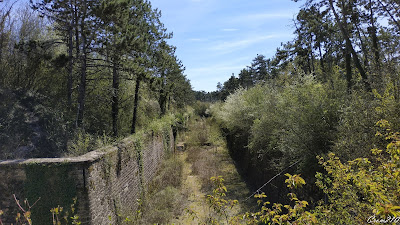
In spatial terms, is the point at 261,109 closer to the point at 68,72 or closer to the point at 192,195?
the point at 192,195

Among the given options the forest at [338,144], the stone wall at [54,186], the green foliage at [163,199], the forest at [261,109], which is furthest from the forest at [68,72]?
the forest at [338,144]

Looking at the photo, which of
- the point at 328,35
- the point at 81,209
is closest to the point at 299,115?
the point at 81,209

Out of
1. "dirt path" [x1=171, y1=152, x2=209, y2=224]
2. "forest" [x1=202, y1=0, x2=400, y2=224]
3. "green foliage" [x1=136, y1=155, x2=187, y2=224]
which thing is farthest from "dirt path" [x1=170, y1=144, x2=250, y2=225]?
"forest" [x1=202, y1=0, x2=400, y2=224]

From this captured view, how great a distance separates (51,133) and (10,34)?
6709 mm

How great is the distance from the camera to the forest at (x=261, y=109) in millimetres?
2914

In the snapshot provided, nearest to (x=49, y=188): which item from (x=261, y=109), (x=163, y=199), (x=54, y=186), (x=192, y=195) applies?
(x=54, y=186)

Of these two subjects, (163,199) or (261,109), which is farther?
(261,109)

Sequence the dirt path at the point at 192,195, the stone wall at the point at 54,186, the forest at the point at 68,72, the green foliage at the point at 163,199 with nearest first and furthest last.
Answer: the stone wall at the point at 54,186 → the green foliage at the point at 163,199 → the dirt path at the point at 192,195 → the forest at the point at 68,72

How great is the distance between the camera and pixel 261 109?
36.1 feet

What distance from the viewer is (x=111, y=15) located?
9414 mm

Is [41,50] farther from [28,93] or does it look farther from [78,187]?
[78,187]

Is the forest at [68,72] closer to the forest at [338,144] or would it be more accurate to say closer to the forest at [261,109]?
the forest at [261,109]

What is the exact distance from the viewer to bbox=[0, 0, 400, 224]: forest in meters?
2.91

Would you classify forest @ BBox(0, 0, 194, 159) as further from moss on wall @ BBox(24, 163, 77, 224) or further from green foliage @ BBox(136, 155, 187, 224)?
green foliage @ BBox(136, 155, 187, 224)
